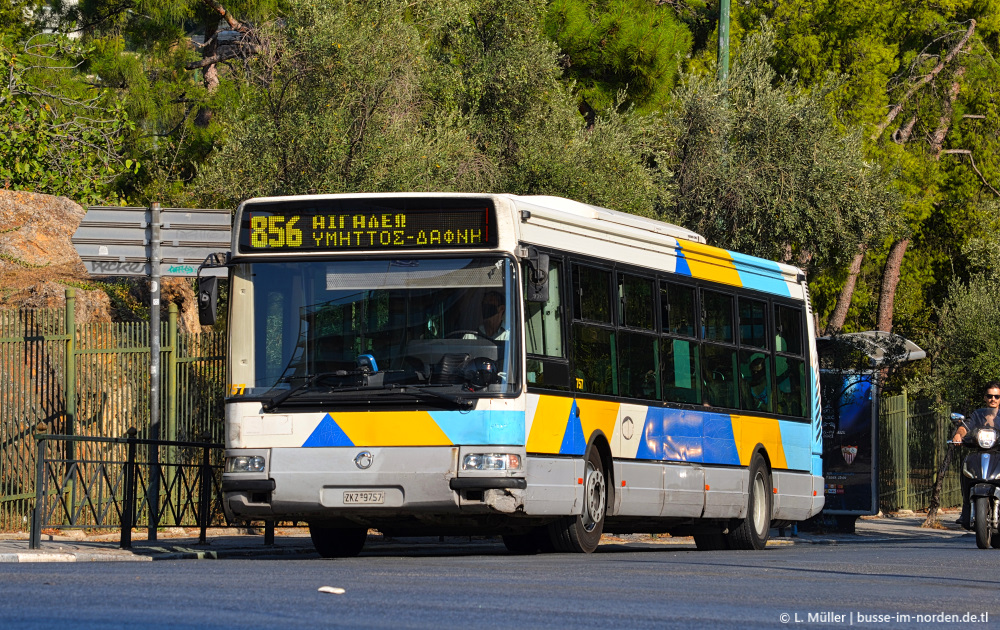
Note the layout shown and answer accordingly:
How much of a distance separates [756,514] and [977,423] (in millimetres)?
2481

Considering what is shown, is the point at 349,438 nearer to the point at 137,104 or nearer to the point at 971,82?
the point at 137,104

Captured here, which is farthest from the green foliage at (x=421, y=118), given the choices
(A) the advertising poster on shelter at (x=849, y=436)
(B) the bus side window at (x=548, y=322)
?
(B) the bus side window at (x=548, y=322)

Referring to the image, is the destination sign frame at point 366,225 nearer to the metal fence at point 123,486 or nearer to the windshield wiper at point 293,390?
the windshield wiper at point 293,390

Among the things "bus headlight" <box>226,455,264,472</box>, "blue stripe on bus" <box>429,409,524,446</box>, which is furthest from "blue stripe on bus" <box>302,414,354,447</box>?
"blue stripe on bus" <box>429,409,524,446</box>

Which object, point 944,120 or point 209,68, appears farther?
point 944,120

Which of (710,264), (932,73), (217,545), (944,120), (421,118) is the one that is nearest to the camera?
(217,545)

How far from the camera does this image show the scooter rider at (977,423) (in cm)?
1571

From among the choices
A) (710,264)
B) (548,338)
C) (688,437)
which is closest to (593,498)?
(548,338)

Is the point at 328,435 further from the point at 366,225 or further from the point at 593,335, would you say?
the point at 593,335

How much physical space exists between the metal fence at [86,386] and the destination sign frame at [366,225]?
→ 4197 mm

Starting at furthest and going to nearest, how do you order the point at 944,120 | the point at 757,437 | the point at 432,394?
1. the point at 944,120
2. the point at 757,437
3. the point at 432,394

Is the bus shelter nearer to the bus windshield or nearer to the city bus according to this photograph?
the city bus

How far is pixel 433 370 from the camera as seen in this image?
1202 centimetres

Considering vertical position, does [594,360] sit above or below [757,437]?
above
